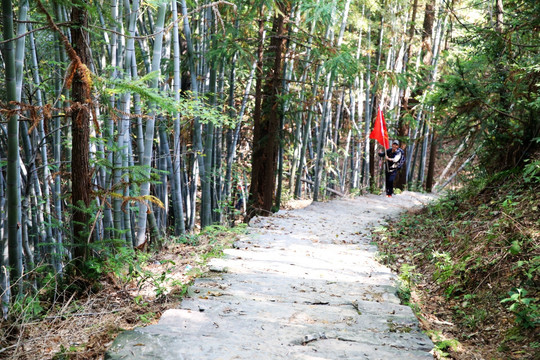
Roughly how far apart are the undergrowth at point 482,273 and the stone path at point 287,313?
11.6 inches

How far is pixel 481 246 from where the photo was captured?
4207 mm

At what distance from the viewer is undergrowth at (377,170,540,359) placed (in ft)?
9.75

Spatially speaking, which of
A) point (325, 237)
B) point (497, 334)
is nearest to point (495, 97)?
point (325, 237)

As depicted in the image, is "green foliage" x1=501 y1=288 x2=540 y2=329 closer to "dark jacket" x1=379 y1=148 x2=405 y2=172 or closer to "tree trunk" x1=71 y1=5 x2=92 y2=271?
"tree trunk" x1=71 y1=5 x2=92 y2=271

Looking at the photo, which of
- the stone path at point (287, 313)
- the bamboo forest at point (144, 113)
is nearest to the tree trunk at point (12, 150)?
the bamboo forest at point (144, 113)

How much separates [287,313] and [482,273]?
1.86m

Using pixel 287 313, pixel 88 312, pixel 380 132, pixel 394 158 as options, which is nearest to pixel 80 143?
pixel 88 312

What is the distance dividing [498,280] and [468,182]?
10.6 feet

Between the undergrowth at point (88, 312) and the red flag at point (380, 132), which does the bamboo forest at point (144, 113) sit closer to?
the undergrowth at point (88, 312)

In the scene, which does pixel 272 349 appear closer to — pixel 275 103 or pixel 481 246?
pixel 481 246

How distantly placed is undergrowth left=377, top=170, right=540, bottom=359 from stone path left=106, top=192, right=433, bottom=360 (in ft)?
0.96

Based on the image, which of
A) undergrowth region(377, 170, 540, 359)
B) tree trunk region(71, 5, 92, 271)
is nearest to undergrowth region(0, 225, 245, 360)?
tree trunk region(71, 5, 92, 271)

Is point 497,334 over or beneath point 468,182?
beneath

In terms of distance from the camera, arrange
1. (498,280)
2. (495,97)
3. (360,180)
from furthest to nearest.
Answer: (360,180) < (495,97) < (498,280)
